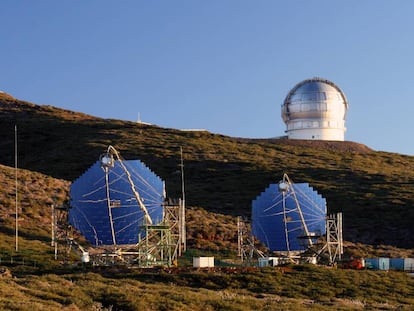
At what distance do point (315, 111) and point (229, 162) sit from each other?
2600cm

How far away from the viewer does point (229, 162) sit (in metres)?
118

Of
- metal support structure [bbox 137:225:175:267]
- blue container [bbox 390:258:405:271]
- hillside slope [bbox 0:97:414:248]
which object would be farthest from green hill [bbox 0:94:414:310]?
blue container [bbox 390:258:405:271]

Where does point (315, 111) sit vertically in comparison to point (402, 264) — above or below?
above

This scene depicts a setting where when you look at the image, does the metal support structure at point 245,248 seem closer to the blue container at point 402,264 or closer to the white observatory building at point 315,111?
the blue container at point 402,264

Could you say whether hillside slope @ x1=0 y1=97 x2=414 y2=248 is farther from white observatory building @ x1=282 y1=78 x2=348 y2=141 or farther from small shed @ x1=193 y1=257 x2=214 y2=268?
small shed @ x1=193 y1=257 x2=214 y2=268

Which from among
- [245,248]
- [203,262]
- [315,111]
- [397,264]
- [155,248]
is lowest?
[397,264]

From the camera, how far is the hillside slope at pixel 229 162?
3647 inches

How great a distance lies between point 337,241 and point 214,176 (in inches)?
1978

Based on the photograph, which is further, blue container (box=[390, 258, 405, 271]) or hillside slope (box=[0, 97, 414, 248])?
hillside slope (box=[0, 97, 414, 248])

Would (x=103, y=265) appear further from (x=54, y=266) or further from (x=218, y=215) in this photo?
(x=218, y=215)

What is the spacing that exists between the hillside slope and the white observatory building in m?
3.12

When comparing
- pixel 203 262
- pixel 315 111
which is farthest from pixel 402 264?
pixel 315 111

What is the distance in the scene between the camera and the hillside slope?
304 feet

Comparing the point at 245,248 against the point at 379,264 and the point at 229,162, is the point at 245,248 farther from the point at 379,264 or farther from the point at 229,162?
the point at 229,162
